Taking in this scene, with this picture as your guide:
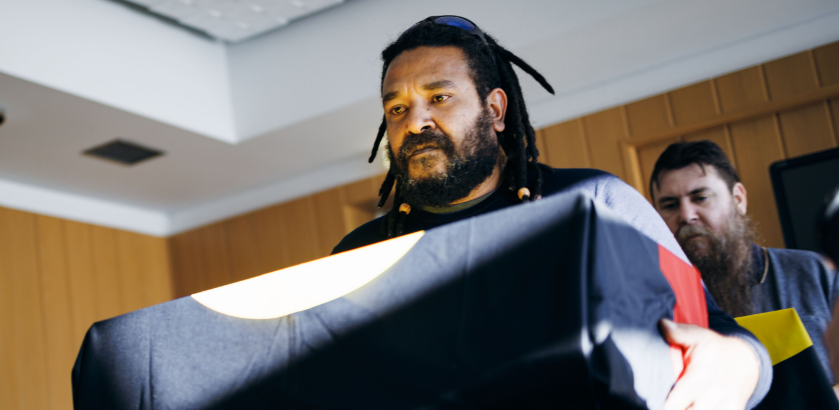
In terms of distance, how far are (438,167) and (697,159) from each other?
124cm

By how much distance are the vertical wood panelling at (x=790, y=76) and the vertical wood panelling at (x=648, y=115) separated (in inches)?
13.8

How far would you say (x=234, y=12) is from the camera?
8.40ft

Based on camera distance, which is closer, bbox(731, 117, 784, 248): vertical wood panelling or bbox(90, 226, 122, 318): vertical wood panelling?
bbox(731, 117, 784, 248): vertical wood panelling

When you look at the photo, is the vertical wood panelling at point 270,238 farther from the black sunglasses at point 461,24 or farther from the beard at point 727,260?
the black sunglasses at point 461,24

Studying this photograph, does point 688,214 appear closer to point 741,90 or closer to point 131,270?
point 741,90

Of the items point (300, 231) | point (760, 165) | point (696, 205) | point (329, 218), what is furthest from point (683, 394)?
point (300, 231)

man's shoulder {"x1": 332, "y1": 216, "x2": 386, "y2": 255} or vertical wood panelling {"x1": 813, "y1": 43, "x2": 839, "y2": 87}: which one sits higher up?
vertical wood panelling {"x1": 813, "y1": 43, "x2": 839, "y2": 87}

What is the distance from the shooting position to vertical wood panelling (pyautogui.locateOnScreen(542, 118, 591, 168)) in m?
2.82

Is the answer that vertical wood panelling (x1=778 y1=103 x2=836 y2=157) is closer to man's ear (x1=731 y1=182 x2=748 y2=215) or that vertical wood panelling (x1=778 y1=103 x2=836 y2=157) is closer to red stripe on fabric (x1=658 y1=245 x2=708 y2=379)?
man's ear (x1=731 y1=182 x2=748 y2=215)

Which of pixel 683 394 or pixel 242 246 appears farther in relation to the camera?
pixel 242 246

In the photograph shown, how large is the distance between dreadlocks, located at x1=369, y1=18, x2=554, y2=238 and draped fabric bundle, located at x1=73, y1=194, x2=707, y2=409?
→ 422 millimetres

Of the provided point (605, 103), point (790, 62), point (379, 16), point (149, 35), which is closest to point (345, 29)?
point (379, 16)

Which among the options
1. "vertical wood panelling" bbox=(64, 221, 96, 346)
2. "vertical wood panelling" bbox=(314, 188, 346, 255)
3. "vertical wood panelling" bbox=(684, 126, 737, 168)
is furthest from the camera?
"vertical wood panelling" bbox=(314, 188, 346, 255)

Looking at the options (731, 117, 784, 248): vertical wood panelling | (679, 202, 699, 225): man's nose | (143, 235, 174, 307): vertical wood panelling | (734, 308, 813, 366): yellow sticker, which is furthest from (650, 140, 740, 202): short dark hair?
(143, 235, 174, 307): vertical wood panelling
